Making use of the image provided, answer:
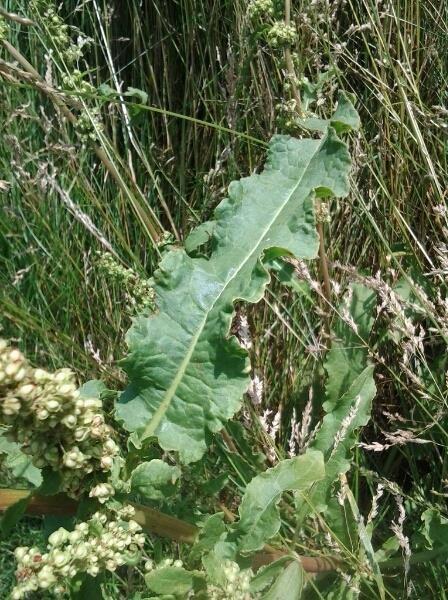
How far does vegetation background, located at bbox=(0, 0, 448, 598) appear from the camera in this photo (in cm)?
189

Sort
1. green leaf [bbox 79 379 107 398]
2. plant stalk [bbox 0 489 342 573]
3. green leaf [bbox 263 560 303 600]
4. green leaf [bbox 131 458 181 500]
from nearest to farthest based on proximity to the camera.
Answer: plant stalk [bbox 0 489 342 573] < green leaf [bbox 131 458 181 500] < green leaf [bbox 263 560 303 600] < green leaf [bbox 79 379 107 398]

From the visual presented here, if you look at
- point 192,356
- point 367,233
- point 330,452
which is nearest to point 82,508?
point 192,356

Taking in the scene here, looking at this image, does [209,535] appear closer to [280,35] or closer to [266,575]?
[266,575]

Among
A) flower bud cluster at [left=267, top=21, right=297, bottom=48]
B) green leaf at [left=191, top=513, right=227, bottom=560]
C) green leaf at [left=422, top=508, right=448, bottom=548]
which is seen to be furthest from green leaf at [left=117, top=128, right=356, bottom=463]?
green leaf at [left=422, top=508, right=448, bottom=548]

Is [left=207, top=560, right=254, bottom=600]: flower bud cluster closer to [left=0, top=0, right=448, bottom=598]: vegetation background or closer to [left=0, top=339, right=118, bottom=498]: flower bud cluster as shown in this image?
[left=0, top=339, right=118, bottom=498]: flower bud cluster

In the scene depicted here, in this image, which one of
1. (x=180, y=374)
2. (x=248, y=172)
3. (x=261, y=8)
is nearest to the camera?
(x=180, y=374)

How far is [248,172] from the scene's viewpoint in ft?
7.47

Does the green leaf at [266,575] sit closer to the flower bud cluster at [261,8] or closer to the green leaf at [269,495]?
the green leaf at [269,495]

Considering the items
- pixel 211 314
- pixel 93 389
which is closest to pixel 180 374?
pixel 211 314

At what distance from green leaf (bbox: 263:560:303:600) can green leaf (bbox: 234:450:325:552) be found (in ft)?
0.38

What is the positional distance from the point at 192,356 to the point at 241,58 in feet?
3.92

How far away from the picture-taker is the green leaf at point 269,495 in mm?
1261

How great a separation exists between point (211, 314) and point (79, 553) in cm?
53

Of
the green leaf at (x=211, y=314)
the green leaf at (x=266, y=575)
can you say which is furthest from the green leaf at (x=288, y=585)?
the green leaf at (x=211, y=314)
